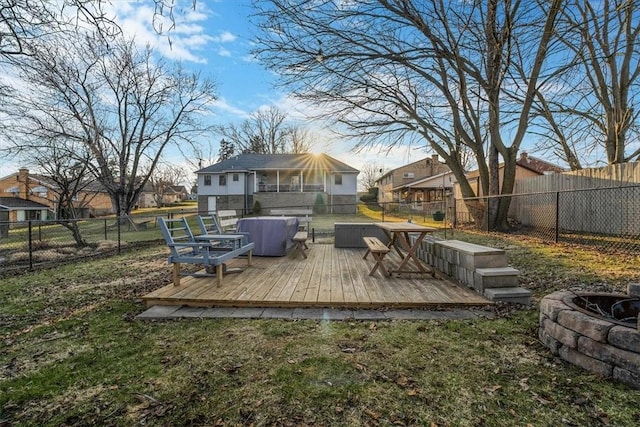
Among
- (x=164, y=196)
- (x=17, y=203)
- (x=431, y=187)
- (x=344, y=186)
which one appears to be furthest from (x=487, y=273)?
(x=164, y=196)

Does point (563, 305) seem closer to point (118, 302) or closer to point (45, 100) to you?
point (118, 302)

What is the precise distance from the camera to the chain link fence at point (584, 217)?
7.85m

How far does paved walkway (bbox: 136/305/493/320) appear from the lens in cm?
339

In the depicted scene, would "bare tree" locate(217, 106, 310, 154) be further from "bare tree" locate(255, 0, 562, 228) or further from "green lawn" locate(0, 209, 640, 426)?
"green lawn" locate(0, 209, 640, 426)

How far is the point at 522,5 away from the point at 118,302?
8.62 meters

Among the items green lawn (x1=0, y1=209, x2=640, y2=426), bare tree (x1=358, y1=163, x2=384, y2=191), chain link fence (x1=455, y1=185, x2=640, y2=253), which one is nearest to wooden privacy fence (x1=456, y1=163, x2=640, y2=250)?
chain link fence (x1=455, y1=185, x2=640, y2=253)

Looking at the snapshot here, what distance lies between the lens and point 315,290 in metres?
4.07

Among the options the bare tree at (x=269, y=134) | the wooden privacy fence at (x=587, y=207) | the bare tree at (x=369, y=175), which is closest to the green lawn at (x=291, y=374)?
the wooden privacy fence at (x=587, y=207)

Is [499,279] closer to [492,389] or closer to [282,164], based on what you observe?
[492,389]

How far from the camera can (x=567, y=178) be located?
1102 cm

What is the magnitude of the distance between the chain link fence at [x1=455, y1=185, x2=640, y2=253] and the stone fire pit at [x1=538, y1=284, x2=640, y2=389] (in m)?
4.38

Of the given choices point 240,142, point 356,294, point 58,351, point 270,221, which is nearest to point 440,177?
point 240,142

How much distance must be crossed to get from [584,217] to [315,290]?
9.92 m

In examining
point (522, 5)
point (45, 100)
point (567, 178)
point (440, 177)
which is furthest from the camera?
point (440, 177)
